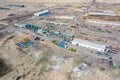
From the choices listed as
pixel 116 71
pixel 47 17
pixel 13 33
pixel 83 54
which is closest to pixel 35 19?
pixel 47 17

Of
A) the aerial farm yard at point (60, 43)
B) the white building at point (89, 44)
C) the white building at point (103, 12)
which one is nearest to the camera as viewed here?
the aerial farm yard at point (60, 43)

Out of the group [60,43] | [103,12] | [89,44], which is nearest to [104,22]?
[103,12]

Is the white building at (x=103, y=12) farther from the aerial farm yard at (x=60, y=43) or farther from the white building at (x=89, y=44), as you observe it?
the white building at (x=89, y=44)

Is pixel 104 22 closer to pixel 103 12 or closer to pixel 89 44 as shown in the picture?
pixel 103 12

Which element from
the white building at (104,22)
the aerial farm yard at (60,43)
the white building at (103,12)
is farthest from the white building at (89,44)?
the white building at (103,12)

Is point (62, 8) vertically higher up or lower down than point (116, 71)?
higher up

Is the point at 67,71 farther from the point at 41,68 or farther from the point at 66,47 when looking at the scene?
the point at 66,47

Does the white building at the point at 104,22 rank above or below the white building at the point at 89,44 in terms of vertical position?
above

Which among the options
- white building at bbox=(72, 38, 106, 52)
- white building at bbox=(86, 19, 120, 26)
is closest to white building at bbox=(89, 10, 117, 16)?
white building at bbox=(86, 19, 120, 26)

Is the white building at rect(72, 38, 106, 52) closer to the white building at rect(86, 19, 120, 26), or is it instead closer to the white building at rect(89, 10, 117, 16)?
the white building at rect(86, 19, 120, 26)
